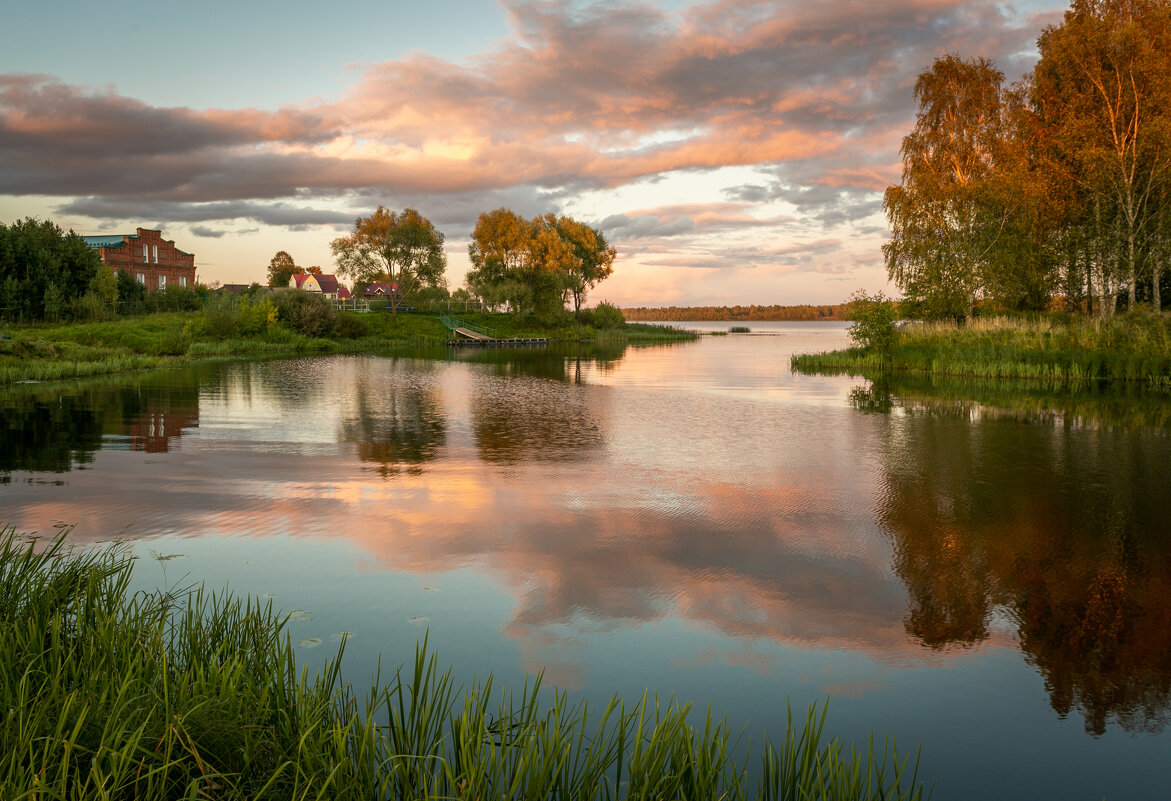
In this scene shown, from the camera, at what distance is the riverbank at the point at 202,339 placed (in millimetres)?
30844

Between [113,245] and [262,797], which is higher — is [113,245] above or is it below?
above

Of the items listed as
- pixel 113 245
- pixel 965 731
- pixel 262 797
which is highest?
pixel 113 245

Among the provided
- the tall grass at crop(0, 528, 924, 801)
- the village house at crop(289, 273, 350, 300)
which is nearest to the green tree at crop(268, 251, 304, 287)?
the village house at crop(289, 273, 350, 300)

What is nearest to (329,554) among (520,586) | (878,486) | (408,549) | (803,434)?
(408,549)

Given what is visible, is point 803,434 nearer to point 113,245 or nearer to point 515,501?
point 515,501

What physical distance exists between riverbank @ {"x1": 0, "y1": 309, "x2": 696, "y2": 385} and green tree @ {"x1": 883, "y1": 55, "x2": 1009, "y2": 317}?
3806cm

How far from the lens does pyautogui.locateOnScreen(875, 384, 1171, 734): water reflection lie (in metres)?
5.51

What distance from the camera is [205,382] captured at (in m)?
28.9

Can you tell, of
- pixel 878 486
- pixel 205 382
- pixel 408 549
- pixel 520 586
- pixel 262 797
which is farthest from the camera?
pixel 205 382

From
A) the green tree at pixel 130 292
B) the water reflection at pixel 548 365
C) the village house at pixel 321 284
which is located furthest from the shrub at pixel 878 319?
the village house at pixel 321 284

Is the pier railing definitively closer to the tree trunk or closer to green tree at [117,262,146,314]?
green tree at [117,262,146,314]

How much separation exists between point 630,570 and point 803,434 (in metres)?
10.3

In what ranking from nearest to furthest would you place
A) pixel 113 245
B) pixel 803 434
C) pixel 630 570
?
pixel 630 570
pixel 803 434
pixel 113 245

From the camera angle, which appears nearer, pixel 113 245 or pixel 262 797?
pixel 262 797
